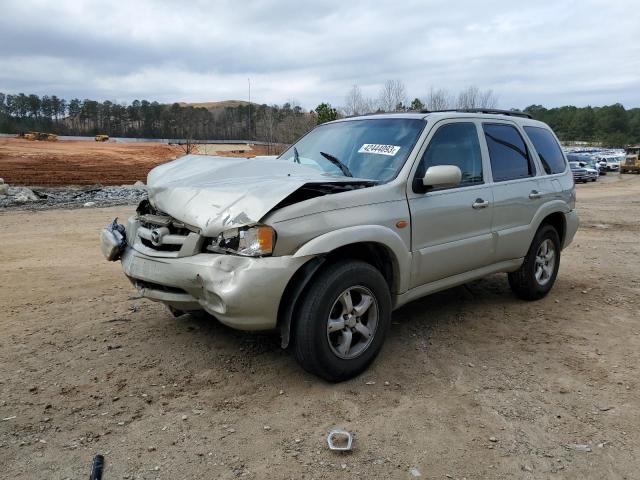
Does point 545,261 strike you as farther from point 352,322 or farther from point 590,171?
point 590,171

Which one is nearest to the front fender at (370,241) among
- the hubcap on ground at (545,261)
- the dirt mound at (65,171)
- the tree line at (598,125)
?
the hubcap on ground at (545,261)

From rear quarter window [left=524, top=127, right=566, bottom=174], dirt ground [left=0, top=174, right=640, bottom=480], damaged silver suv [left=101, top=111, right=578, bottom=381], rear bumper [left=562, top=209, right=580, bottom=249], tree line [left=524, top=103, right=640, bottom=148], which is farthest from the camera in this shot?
tree line [left=524, top=103, right=640, bottom=148]

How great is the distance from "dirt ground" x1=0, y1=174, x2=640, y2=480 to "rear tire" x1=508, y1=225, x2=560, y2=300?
20 cm

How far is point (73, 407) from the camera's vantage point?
335cm

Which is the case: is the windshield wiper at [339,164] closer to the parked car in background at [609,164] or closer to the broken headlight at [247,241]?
the broken headlight at [247,241]

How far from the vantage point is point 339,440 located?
3045 mm

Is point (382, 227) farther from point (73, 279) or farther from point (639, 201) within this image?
point (639, 201)

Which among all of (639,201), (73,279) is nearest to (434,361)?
(73,279)

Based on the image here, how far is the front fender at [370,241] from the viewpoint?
3398mm

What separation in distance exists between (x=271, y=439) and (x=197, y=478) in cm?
50

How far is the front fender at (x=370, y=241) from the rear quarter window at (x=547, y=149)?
2.50 meters

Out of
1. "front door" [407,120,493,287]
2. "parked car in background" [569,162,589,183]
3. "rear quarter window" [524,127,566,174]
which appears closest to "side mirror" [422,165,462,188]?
"front door" [407,120,493,287]

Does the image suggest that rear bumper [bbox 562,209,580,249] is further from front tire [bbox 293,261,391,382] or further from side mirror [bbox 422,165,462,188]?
front tire [bbox 293,261,391,382]

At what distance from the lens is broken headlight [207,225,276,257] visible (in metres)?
3.30
